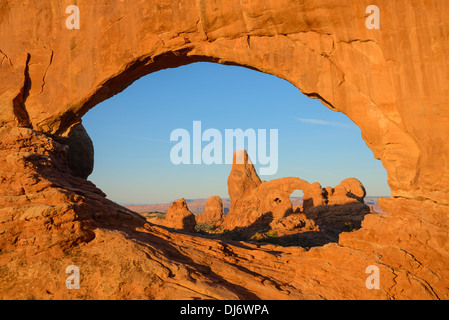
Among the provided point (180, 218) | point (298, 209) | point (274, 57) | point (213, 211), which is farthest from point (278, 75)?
point (213, 211)

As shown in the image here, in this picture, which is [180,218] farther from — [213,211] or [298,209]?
[213,211]

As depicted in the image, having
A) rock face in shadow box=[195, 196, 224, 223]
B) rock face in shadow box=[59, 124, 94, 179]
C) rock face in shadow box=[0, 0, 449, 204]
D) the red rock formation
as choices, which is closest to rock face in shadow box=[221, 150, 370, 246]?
the red rock formation

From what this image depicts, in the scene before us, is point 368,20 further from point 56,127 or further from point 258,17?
point 56,127

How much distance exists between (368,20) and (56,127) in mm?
12049

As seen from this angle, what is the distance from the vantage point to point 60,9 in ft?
42.1

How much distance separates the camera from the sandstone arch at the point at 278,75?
360 inches

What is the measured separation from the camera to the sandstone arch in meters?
9.14

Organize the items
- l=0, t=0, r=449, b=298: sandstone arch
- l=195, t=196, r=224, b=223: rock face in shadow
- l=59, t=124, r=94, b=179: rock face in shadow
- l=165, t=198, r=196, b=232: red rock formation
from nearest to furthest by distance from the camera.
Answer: l=0, t=0, r=449, b=298: sandstone arch, l=59, t=124, r=94, b=179: rock face in shadow, l=165, t=198, r=196, b=232: red rock formation, l=195, t=196, r=224, b=223: rock face in shadow

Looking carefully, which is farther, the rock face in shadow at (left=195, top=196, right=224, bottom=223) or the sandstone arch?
the rock face in shadow at (left=195, top=196, right=224, bottom=223)

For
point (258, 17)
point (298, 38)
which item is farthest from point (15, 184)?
point (298, 38)

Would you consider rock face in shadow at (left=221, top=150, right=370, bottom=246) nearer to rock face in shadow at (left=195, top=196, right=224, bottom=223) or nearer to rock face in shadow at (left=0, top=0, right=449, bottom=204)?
rock face in shadow at (left=195, top=196, right=224, bottom=223)

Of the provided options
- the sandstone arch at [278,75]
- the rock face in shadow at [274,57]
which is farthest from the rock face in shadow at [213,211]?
the rock face in shadow at [274,57]

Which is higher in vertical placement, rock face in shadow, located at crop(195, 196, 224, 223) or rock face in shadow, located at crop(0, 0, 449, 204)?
rock face in shadow, located at crop(0, 0, 449, 204)

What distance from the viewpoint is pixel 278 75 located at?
38.0 ft
